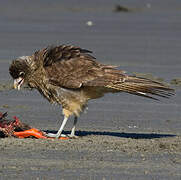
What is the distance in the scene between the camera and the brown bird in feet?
32.4

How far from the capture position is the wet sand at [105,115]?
7.83 m

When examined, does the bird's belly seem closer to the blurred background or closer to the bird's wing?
the bird's wing

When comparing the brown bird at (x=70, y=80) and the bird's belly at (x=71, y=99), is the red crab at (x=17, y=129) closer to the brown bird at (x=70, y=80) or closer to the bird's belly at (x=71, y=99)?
the brown bird at (x=70, y=80)

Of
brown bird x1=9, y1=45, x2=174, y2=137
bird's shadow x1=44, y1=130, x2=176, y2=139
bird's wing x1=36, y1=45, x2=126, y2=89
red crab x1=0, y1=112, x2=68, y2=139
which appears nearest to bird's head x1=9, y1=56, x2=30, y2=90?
brown bird x1=9, y1=45, x2=174, y2=137

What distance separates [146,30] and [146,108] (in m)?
10.9

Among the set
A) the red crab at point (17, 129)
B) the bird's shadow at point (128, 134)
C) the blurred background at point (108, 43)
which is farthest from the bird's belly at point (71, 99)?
the blurred background at point (108, 43)

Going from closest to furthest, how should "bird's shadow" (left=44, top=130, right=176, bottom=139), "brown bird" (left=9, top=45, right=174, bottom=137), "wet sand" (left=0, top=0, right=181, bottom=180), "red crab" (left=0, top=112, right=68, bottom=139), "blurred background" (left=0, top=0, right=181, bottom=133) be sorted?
"wet sand" (left=0, top=0, right=181, bottom=180) → "red crab" (left=0, top=112, right=68, bottom=139) → "brown bird" (left=9, top=45, right=174, bottom=137) → "bird's shadow" (left=44, top=130, right=176, bottom=139) → "blurred background" (left=0, top=0, right=181, bottom=133)

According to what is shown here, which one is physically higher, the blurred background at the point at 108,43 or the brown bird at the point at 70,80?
the brown bird at the point at 70,80

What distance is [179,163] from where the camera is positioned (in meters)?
8.16

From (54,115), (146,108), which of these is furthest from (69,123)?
(146,108)

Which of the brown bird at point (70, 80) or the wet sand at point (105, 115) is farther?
the brown bird at point (70, 80)

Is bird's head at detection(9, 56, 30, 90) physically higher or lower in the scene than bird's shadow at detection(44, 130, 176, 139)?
higher

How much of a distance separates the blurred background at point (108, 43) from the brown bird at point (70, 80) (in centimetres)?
81

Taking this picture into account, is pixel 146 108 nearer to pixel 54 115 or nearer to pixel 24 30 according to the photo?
pixel 54 115
